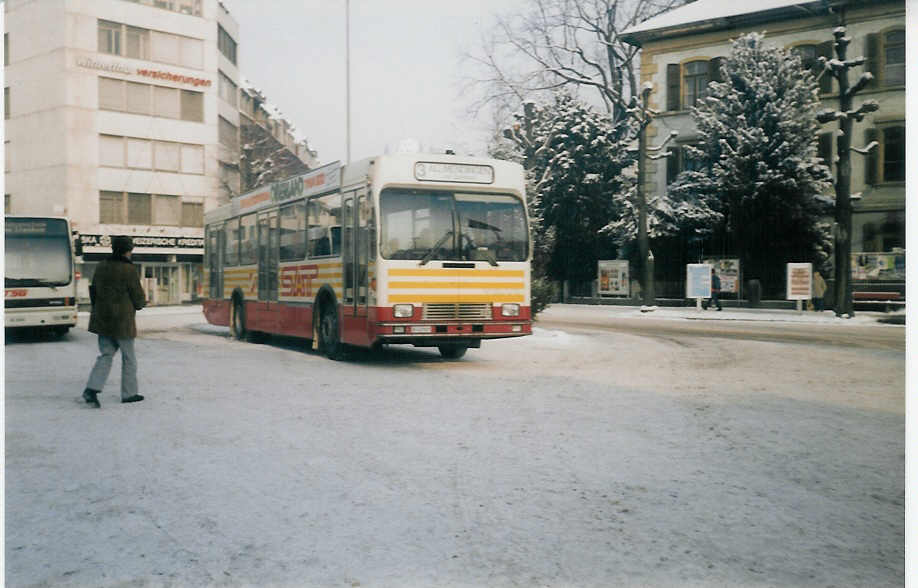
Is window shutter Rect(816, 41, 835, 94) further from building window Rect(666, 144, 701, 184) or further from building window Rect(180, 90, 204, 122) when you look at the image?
building window Rect(180, 90, 204, 122)

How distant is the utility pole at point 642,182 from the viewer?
19.7m

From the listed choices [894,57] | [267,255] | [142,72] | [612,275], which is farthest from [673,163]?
[142,72]

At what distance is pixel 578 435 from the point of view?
6.88 metres

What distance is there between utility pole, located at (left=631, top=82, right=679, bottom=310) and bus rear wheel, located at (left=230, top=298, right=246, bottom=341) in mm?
8893

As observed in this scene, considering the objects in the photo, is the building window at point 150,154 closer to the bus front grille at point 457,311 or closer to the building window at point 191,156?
the building window at point 191,156

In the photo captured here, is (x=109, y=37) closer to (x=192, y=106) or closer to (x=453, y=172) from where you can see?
(x=192, y=106)

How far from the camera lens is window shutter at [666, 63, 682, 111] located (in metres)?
16.6

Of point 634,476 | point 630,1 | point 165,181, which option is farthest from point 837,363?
point 165,181

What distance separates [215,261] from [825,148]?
12150mm

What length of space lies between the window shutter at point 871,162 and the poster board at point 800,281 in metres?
4.43

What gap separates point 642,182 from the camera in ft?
83.5

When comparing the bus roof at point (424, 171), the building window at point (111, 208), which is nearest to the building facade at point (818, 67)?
the bus roof at point (424, 171)

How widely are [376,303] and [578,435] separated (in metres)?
4.62

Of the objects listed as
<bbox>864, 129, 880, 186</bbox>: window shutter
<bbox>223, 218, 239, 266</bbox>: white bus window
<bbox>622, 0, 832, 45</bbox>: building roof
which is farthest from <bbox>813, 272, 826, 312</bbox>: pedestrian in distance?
<bbox>223, 218, 239, 266</bbox>: white bus window
